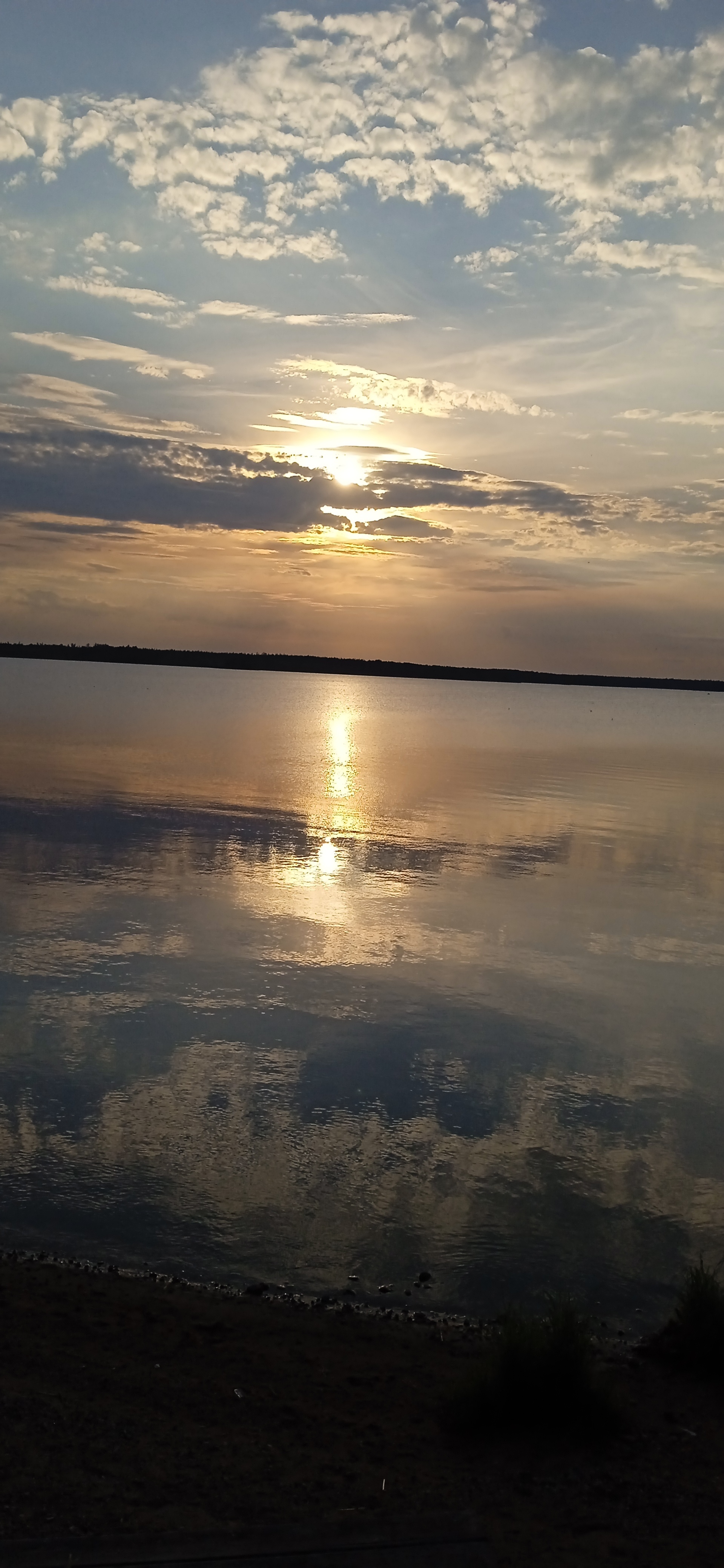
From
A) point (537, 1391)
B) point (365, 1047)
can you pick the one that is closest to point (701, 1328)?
point (537, 1391)

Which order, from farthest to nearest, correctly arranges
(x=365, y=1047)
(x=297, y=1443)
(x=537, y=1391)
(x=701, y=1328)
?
(x=365, y=1047) < (x=701, y=1328) < (x=537, y=1391) < (x=297, y=1443)

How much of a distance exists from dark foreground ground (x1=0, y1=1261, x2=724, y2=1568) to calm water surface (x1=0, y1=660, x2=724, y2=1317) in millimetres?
810

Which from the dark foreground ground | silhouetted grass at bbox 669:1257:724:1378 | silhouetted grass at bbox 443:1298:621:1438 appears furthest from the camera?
silhouetted grass at bbox 669:1257:724:1378

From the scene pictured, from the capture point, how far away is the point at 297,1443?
5.82 m

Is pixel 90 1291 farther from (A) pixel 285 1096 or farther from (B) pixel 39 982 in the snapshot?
(B) pixel 39 982

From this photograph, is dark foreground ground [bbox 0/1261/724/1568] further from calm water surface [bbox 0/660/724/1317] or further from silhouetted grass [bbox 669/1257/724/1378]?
calm water surface [bbox 0/660/724/1317]

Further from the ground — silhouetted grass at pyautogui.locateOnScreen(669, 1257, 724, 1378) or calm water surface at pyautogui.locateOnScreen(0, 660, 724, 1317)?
silhouetted grass at pyautogui.locateOnScreen(669, 1257, 724, 1378)

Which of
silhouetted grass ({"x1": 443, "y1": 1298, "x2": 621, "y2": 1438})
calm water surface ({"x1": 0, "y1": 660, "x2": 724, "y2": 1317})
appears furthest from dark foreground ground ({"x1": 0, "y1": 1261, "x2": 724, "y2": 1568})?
calm water surface ({"x1": 0, "y1": 660, "x2": 724, "y2": 1317})

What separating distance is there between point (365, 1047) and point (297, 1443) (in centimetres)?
671

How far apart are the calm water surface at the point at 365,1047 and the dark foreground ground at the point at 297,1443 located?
0.81 meters

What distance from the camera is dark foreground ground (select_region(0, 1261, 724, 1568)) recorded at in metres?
5.01

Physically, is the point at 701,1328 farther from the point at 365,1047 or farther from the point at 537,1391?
the point at 365,1047

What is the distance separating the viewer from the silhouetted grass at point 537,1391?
6.05m

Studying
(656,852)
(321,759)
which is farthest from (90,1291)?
(321,759)
